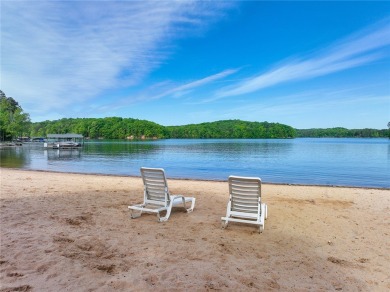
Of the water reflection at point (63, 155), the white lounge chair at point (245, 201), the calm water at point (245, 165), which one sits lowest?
the water reflection at point (63, 155)

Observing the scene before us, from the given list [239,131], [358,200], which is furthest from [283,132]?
[358,200]

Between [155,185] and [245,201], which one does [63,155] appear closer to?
[155,185]

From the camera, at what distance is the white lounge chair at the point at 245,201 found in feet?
19.5

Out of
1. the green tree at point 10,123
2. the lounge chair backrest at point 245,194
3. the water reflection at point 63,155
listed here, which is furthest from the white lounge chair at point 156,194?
the green tree at point 10,123

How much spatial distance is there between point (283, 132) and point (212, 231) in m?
201

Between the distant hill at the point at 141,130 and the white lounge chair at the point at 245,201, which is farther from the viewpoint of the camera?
the distant hill at the point at 141,130

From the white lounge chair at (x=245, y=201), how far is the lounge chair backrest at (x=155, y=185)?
4.95 feet

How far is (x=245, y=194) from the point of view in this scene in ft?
20.1

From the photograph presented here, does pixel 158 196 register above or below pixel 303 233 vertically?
above

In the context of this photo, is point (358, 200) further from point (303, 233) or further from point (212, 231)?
point (212, 231)

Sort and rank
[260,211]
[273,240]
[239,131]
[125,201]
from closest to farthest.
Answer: [273,240]
[260,211]
[125,201]
[239,131]

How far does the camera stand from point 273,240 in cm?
551

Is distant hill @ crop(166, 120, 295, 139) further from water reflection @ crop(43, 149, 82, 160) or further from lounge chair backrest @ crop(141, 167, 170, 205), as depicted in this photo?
lounge chair backrest @ crop(141, 167, 170, 205)

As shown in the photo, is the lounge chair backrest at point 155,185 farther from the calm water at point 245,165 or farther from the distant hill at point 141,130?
the distant hill at point 141,130
